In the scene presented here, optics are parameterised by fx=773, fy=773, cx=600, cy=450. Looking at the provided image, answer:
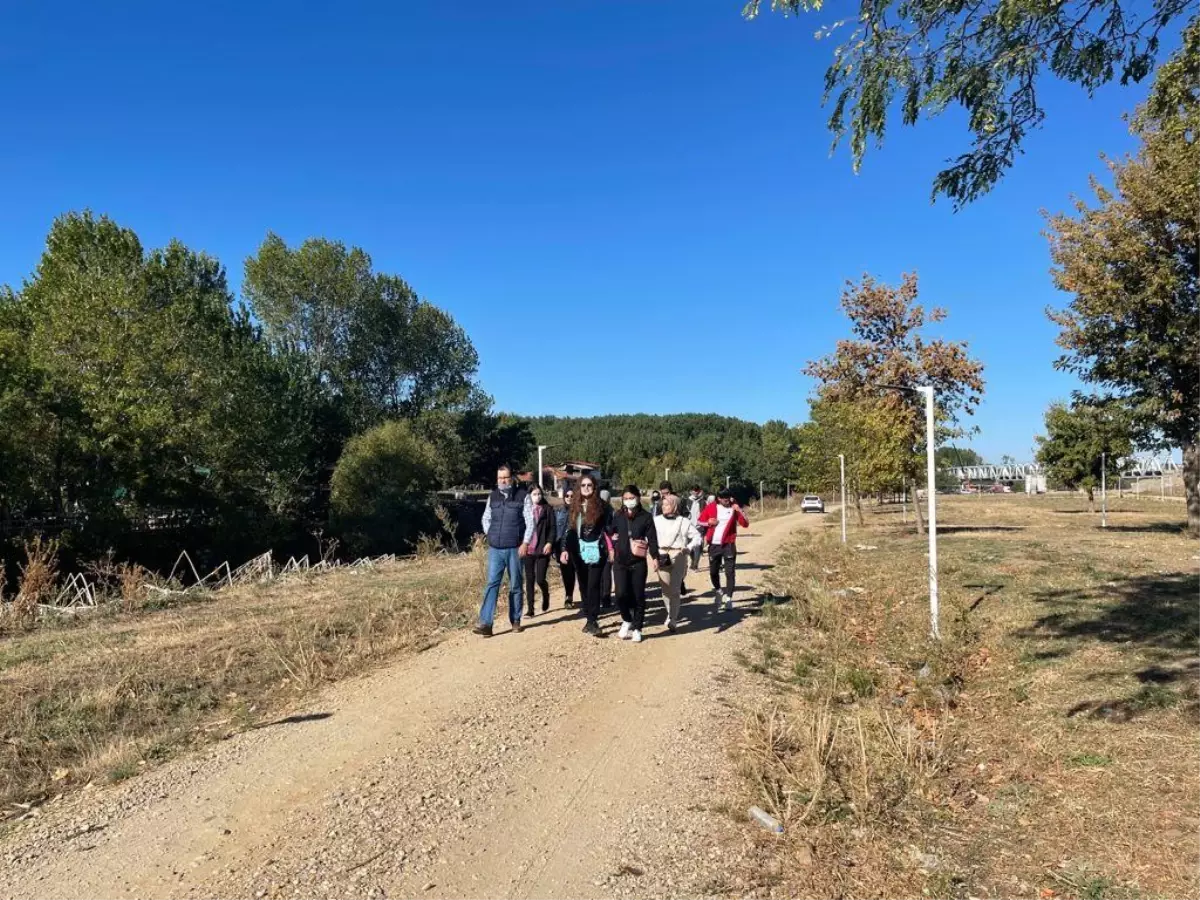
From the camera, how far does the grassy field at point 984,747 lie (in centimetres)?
369

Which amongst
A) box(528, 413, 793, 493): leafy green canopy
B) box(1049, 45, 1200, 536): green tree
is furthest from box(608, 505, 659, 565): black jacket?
→ box(528, 413, 793, 493): leafy green canopy

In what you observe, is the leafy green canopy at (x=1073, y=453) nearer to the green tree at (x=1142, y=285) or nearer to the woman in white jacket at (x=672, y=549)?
the green tree at (x=1142, y=285)

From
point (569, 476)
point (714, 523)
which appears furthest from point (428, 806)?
point (569, 476)

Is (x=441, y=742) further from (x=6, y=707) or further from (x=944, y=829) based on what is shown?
(x=6, y=707)

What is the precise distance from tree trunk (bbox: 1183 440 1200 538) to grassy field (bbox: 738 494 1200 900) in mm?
13747

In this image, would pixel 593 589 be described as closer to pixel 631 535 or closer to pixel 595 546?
pixel 595 546

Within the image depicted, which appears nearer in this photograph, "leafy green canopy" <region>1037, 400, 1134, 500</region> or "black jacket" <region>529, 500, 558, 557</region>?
"black jacket" <region>529, 500, 558, 557</region>

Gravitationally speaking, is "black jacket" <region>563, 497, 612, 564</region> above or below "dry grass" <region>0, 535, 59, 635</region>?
above

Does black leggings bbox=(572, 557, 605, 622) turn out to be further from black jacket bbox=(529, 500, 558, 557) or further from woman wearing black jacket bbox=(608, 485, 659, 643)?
black jacket bbox=(529, 500, 558, 557)

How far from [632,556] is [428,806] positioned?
443 centimetres

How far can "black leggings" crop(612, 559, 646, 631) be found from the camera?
846cm

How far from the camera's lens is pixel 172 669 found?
7.43 meters

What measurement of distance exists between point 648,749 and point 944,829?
1.89 m

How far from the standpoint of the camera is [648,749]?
527 cm
